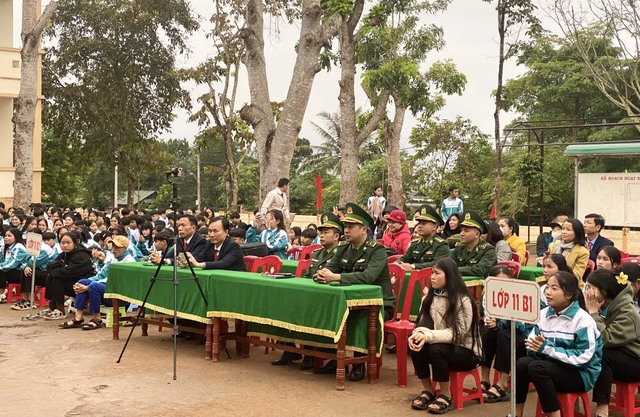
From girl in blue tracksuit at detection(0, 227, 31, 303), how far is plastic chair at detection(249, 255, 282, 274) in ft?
18.5

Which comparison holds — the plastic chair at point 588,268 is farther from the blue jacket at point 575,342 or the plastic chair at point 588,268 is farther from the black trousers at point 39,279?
the black trousers at point 39,279

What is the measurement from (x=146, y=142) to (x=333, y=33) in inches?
806

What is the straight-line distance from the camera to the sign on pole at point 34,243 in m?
13.0

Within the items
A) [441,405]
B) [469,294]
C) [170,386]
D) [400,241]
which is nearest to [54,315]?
[170,386]

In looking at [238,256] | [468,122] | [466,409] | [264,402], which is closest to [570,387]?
[466,409]

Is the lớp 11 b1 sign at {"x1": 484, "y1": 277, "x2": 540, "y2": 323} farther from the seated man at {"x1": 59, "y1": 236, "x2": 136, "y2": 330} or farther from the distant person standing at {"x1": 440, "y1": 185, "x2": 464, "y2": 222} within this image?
the distant person standing at {"x1": 440, "y1": 185, "x2": 464, "y2": 222}

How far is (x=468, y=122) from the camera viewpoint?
32.4 m

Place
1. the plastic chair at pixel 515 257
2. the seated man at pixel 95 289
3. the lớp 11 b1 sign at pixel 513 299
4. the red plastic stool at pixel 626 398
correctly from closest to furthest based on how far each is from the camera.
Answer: the lớp 11 b1 sign at pixel 513 299 → the red plastic stool at pixel 626 398 → the plastic chair at pixel 515 257 → the seated man at pixel 95 289

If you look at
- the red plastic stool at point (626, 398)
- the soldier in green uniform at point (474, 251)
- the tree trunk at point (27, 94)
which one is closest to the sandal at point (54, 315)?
the soldier in green uniform at point (474, 251)

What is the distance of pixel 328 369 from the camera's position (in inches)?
360

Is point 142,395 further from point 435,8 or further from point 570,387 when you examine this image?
point 435,8

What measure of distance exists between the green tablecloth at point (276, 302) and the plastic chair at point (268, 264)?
46.1 inches

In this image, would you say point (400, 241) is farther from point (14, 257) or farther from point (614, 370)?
point (14, 257)

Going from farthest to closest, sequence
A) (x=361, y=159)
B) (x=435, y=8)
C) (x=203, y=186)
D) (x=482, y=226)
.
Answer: (x=203, y=186) < (x=361, y=159) < (x=435, y=8) < (x=482, y=226)
